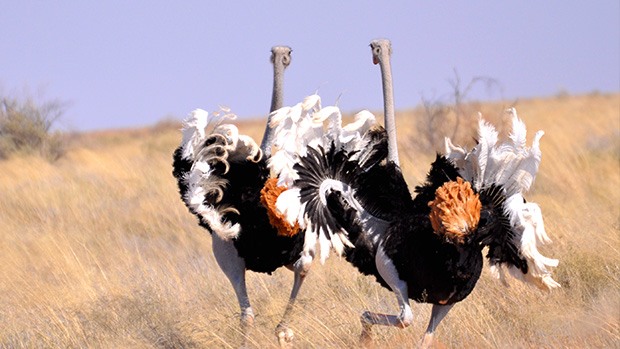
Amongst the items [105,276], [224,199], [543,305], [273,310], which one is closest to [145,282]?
[105,276]

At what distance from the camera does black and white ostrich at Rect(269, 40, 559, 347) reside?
18.0 ft

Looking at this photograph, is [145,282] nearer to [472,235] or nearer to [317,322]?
[317,322]

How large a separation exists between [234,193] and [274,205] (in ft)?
1.32

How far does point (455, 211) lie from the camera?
5.36m

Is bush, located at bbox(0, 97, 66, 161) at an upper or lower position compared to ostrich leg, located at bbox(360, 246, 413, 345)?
lower

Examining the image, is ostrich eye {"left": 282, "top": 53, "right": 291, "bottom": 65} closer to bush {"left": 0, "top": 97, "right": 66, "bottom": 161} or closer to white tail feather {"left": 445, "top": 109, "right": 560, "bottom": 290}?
white tail feather {"left": 445, "top": 109, "right": 560, "bottom": 290}

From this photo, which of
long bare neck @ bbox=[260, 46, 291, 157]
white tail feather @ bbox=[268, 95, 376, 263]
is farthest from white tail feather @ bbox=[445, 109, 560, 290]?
long bare neck @ bbox=[260, 46, 291, 157]

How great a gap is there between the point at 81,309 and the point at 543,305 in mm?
2976

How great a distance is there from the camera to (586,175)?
1259 cm

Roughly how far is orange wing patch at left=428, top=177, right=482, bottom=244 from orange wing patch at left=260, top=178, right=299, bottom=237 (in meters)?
0.80

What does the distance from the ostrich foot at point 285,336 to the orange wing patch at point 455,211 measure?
122 cm

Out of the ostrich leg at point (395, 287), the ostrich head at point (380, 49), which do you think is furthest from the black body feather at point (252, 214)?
the ostrich head at point (380, 49)

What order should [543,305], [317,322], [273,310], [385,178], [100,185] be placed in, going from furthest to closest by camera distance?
1. [100,185]
2. [273,310]
3. [543,305]
4. [317,322]
5. [385,178]

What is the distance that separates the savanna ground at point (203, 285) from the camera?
6.49m
